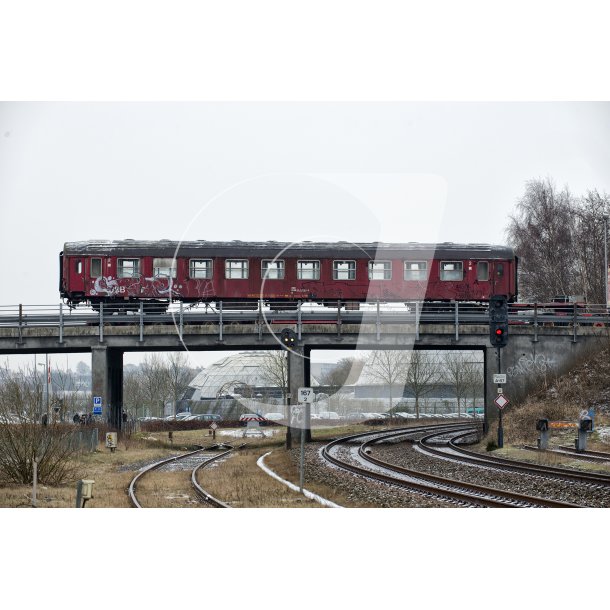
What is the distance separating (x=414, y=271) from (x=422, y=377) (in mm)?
21380

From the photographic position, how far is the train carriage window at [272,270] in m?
34.8

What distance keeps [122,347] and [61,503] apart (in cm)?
1498

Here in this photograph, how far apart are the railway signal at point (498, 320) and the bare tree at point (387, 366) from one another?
408 inches

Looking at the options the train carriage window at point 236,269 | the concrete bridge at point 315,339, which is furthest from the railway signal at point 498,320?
the train carriage window at point 236,269

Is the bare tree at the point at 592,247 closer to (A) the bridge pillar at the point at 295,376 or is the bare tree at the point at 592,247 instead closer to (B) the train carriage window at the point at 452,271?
(B) the train carriage window at the point at 452,271

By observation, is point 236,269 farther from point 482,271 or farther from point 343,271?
point 482,271

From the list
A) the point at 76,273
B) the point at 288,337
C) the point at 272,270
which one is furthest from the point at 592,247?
the point at 76,273

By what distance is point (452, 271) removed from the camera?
35531 millimetres

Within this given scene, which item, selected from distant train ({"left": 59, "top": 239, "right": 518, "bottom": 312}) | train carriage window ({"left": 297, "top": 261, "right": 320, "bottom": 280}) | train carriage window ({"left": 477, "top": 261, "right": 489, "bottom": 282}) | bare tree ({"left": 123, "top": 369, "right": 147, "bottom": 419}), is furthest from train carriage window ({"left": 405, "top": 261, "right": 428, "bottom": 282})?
bare tree ({"left": 123, "top": 369, "right": 147, "bottom": 419})

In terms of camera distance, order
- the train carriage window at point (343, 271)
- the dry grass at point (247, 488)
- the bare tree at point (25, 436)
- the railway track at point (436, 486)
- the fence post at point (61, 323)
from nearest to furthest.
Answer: the railway track at point (436, 486) < the dry grass at point (247, 488) < the bare tree at point (25, 436) < the fence post at point (61, 323) < the train carriage window at point (343, 271)

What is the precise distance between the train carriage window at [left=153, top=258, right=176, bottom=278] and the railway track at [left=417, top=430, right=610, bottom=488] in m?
12.4

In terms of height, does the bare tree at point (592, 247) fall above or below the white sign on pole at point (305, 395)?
above

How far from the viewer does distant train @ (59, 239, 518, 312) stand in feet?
112
